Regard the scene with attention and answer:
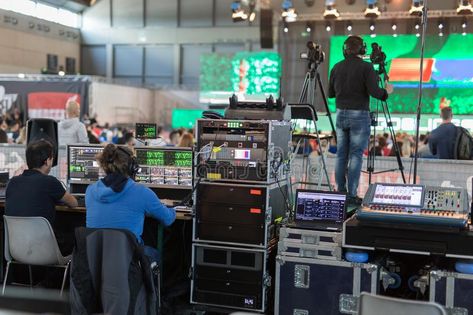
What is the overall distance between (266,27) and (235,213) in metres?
12.1

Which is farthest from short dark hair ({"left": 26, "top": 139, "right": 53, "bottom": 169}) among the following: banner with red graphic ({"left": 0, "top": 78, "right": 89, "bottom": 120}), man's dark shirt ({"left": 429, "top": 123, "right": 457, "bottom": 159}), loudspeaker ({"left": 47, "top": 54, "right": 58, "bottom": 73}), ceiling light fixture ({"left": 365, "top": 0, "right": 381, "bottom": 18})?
loudspeaker ({"left": 47, "top": 54, "right": 58, "bottom": 73})

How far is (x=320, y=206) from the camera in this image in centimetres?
392

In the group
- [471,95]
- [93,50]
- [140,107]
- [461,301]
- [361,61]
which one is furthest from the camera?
[93,50]

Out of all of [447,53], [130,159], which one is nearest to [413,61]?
[447,53]

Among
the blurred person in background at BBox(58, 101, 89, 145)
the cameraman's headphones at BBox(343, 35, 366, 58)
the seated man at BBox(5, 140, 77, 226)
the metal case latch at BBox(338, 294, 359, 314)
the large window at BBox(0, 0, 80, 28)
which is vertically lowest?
the metal case latch at BBox(338, 294, 359, 314)

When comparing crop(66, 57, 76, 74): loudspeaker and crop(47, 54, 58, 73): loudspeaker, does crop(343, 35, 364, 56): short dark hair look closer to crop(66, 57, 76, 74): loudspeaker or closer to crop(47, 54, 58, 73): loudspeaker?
crop(47, 54, 58, 73): loudspeaker

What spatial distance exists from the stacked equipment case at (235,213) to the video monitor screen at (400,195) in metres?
0.70

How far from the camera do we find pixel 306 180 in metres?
5.27

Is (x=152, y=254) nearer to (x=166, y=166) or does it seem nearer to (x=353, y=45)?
(x=166, y=166)

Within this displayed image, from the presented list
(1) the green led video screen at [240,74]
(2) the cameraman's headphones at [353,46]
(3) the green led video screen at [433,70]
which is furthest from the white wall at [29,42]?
(2) the cameraman's headphones at [353,46]

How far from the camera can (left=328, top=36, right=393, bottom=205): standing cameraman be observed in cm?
456

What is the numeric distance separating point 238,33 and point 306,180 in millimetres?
16831

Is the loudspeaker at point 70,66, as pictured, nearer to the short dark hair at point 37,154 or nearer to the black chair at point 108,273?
the short dark hair at point 37,154

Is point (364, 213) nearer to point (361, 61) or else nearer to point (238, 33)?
point (361, 61)
